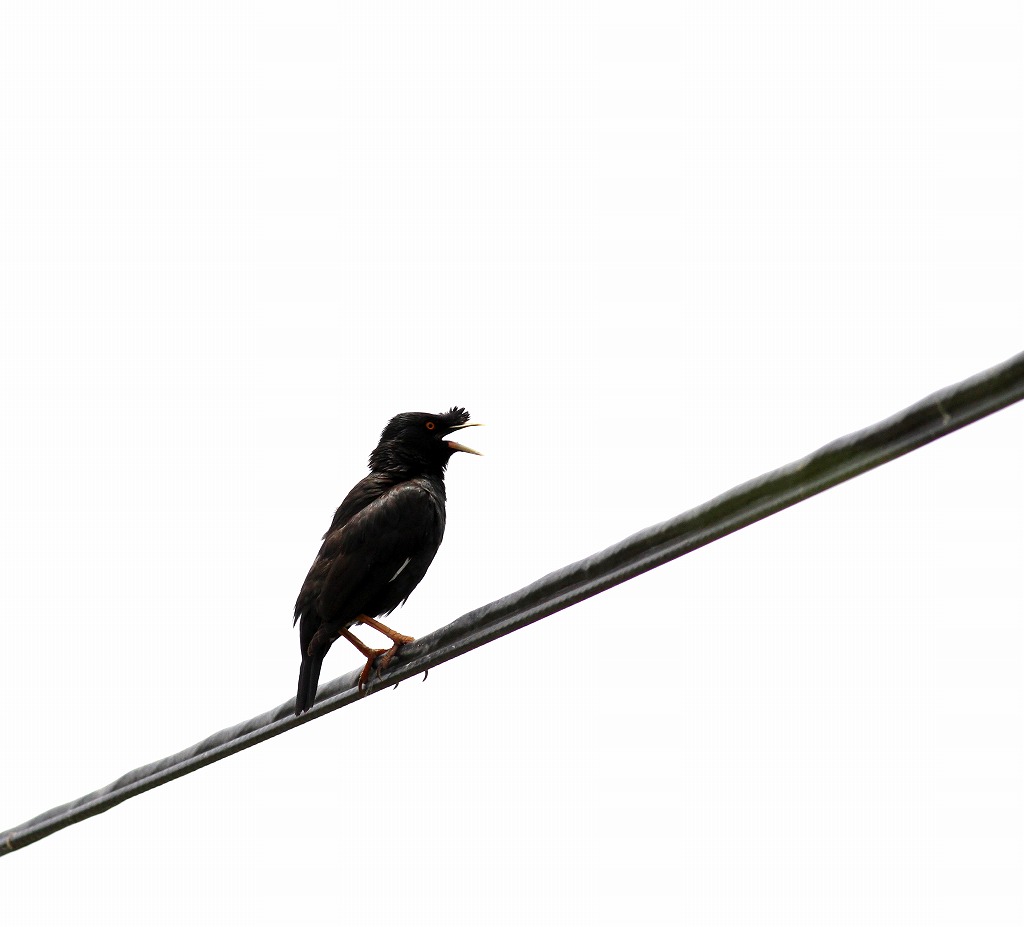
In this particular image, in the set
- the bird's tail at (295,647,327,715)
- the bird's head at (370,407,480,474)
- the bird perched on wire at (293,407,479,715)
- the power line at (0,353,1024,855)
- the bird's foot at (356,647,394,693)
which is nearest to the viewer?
the power line at (0,353,1024,855)

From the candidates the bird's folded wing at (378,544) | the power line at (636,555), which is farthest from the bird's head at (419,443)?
the power line at (636,555)

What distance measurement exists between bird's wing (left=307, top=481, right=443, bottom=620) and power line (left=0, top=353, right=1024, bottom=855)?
1589 millimetres

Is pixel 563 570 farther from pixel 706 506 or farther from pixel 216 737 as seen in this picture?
pixel 216 737

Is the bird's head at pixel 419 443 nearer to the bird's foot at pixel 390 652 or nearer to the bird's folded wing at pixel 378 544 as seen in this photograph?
the bird's folded wing at pixel 378 544

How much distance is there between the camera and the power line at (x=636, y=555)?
312 cm

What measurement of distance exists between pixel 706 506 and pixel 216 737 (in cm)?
235

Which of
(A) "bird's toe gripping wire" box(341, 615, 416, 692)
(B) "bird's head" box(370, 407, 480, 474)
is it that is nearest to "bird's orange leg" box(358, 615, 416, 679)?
(A) "bird's toe gripping wire" box(341, 615, 416, 692)

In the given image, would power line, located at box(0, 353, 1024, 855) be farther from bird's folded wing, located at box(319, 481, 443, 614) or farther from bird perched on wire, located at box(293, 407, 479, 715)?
bird's folded wing, located at box(319, 481, 443, 614)

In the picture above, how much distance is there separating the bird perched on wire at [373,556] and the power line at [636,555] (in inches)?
41.0

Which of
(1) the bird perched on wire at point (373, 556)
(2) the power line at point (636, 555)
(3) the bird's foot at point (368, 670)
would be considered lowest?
(2) the power line at point (636, 555)

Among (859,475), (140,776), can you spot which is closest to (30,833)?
(140,776)

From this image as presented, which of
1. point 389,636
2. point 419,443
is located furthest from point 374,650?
point 419,443

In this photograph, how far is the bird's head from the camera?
875cm

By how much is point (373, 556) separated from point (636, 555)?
12.4ft
